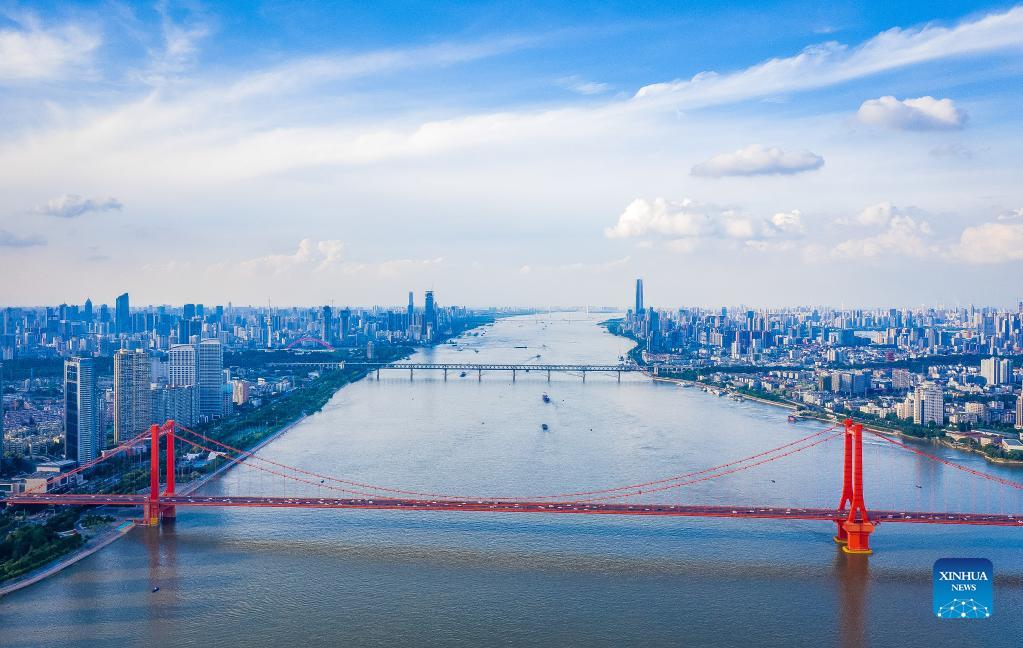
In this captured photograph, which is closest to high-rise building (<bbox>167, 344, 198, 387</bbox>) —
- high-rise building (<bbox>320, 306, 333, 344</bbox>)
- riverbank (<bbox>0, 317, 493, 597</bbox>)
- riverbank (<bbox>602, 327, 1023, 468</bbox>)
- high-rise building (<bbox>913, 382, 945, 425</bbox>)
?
riverbank (<bbox>0, 317, 493, 597</bbox>)

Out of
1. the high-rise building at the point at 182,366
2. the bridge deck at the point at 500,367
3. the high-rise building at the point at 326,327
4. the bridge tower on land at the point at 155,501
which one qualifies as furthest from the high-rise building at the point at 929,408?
the high-rise building at the point at 326,327

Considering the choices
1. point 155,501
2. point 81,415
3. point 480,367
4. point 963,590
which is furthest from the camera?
point 480,367

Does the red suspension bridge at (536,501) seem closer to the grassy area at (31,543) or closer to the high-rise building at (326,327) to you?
the grassy area at (31,543)

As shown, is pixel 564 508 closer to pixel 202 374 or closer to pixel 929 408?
pixel 929 408

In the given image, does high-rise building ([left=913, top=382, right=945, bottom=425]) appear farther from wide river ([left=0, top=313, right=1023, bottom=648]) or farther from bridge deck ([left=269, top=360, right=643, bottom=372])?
bridge deck ([left=269, top=360, right=643, bottom=372])

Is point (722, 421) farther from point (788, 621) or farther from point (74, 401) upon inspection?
point (74, 401)

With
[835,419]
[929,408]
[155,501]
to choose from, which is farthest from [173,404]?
[929,408]
